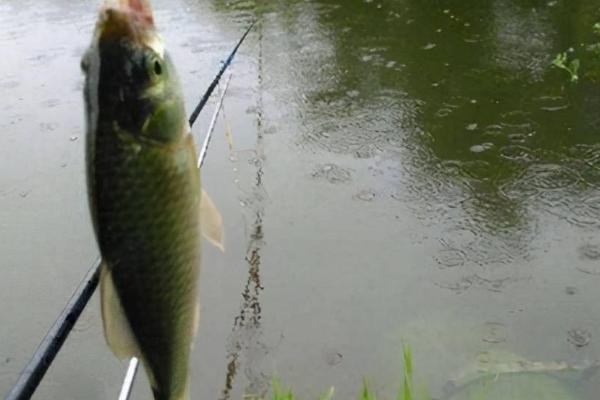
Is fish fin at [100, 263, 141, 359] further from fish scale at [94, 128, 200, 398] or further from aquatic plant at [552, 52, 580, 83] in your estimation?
aquatic plant at [552, 52, 580, 83]

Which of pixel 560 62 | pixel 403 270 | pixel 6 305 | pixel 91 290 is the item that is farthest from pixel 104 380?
pixel 560 62

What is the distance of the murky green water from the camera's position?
2930mm

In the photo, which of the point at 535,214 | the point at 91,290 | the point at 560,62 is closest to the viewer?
the point at 91,290

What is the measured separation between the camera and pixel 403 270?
11.0 ft

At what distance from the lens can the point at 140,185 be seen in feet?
2.58

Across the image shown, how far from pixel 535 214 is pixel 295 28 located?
4060mm

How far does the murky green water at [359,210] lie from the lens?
293 centimetres

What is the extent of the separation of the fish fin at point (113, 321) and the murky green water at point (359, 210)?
1.96 m

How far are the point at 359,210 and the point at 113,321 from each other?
307cm

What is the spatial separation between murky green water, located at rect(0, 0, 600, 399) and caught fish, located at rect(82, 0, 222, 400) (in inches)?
77.2

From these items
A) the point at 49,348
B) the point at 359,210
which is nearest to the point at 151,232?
the point at 49,348

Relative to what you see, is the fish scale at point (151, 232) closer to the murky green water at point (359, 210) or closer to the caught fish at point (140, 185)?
the caught fish at point (140, 185)

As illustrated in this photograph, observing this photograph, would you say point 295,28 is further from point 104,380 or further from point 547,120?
point 104,380

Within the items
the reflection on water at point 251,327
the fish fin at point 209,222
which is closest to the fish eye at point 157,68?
the fish fin at point 209,222
